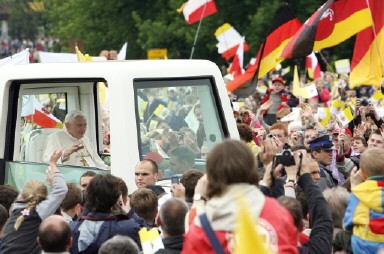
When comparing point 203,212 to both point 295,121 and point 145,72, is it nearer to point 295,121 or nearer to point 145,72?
point 145,72

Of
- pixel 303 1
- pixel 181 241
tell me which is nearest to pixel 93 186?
pixel 181 241

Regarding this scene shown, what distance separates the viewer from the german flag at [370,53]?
48.2ft

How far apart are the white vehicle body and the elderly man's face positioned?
1.10ft

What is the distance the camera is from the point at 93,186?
24.8ft

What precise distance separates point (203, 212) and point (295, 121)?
9.46 metres

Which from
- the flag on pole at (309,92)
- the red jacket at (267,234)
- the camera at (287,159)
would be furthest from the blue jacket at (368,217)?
the flag on pole at (309,92)

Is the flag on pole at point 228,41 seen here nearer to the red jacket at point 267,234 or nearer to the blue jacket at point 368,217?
the blue jacket at point 368,217

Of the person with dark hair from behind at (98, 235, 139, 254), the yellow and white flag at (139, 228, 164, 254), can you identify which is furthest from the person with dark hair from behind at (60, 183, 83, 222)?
the person with dark hair from behind at (98, 235, 139, 254)

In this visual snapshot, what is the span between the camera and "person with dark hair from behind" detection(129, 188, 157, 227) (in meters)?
8.03

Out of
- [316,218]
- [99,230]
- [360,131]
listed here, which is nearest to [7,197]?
[99,230]

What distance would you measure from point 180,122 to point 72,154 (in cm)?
107

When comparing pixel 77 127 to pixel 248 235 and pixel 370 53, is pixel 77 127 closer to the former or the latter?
pixel 370 53

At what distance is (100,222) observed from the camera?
7508 millimetres

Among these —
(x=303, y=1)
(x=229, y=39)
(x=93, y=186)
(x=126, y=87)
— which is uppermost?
(x=303, y=1)
